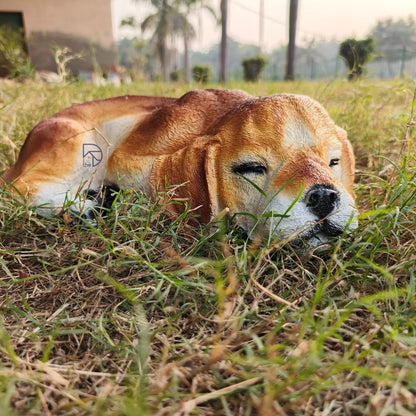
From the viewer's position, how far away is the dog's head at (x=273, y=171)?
50.1 inches

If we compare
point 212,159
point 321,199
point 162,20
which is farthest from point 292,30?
point 162,20

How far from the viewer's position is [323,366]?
0.86m

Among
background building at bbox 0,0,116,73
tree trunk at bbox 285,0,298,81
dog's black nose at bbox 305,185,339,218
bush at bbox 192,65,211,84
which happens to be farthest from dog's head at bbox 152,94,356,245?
background building at bbox 0,0,116,73

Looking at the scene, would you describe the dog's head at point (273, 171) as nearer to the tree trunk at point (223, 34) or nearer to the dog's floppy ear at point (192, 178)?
the dog's floppy ear at point (192, 178)

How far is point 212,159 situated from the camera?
1.39 metres

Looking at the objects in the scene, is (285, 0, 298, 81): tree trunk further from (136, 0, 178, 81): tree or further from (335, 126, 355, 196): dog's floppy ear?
(136, 0, 178, 81): tree

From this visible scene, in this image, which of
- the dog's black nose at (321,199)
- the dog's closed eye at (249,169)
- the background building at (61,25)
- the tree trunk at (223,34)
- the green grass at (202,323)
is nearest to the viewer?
the green grass at (202,323)

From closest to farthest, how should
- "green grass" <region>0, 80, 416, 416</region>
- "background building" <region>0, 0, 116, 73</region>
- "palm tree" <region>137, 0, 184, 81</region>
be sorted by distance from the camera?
"green grass" <region>0, 80, 416, 416</region> < "background building" <region>0, 0, 116, 73</region> < "palm tree" <region>137, 0, 184, 81</region>

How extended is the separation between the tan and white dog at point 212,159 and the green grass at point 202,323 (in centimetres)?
9

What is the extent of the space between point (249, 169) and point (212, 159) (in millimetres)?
138

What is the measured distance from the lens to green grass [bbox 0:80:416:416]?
81cm

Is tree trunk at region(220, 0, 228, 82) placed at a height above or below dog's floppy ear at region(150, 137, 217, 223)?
above

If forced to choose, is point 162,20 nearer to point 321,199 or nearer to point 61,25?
point 61,25

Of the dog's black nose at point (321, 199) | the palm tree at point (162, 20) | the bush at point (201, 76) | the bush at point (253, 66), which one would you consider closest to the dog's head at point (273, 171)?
the dog's black nose at point (321, 199)
